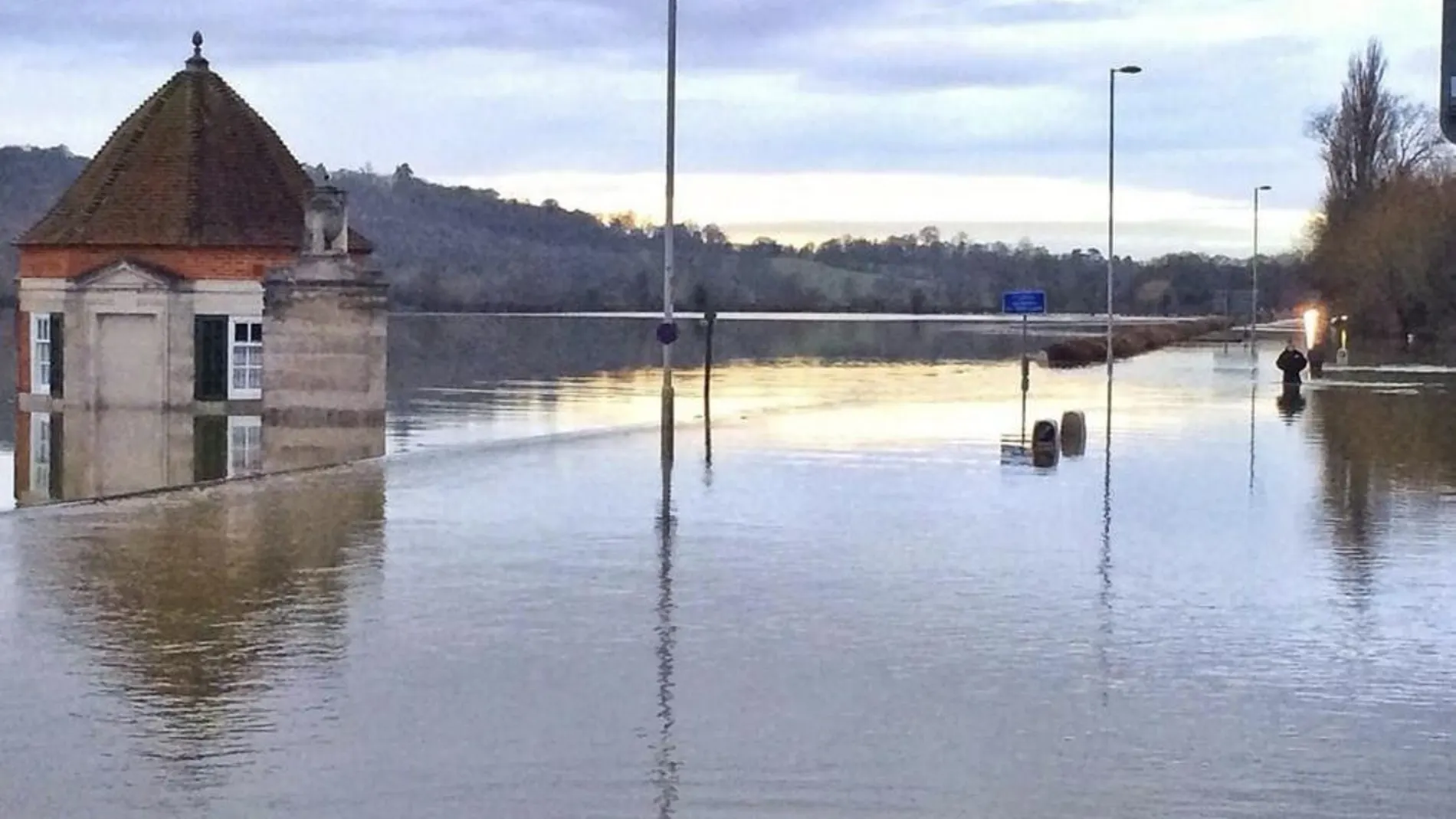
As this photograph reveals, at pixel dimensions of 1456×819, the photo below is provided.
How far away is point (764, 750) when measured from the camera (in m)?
9.33

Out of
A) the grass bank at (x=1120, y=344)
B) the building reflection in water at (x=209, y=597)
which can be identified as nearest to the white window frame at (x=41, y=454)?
the building reflection in water at (x=209, y=597)

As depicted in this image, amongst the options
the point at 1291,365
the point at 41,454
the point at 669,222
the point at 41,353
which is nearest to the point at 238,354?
the point at 41,353

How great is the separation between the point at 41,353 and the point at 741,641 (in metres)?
36.4

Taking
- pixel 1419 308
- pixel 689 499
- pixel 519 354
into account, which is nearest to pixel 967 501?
pixel 689 499

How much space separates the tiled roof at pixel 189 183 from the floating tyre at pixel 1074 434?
20947mm

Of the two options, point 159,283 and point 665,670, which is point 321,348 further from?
point 665,670

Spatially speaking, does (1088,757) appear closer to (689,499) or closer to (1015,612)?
(1015,612)

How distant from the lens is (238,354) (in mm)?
43562

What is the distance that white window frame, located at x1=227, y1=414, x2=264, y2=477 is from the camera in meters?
31.9

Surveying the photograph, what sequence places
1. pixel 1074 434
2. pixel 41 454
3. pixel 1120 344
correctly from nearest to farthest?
1. pixel 1074 434
2. pixel 41 454
3. pixel 1120 344

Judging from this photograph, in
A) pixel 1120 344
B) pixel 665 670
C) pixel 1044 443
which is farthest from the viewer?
pixel 1120 344

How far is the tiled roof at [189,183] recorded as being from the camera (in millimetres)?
43844

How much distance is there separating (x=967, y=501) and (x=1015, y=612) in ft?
24.9

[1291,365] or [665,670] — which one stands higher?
[1291,365]
